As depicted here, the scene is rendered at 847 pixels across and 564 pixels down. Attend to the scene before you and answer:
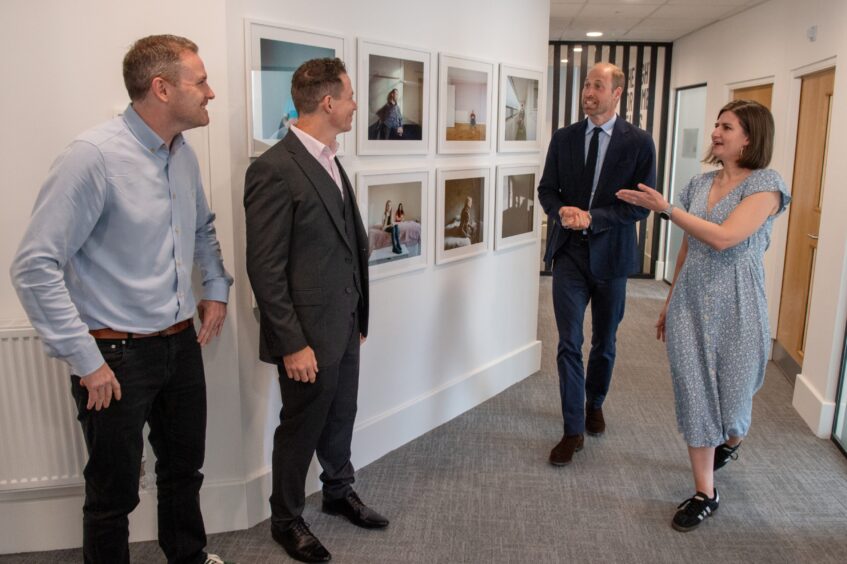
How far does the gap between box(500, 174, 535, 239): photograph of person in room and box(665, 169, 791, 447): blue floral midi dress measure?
1.42 meters

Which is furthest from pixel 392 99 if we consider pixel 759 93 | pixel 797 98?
pixel 759 93

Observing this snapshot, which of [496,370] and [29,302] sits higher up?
[29,302]

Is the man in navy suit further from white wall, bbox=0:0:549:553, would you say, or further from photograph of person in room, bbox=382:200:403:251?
photograph of person in room, bbox=382:200:403:251

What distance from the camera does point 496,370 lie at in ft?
13.2

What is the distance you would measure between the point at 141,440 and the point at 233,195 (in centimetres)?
86

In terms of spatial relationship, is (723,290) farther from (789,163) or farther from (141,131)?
(789,163)

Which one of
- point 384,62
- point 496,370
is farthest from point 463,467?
point 384,62

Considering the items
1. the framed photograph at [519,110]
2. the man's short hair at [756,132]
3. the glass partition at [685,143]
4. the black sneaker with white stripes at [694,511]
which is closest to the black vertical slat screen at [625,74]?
the glass partition at [685,143]

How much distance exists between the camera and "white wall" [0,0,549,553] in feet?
6.96

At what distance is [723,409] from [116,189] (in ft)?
7.26

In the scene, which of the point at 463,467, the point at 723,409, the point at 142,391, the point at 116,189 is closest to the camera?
the point at 116,189

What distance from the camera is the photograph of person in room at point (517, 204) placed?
396cm

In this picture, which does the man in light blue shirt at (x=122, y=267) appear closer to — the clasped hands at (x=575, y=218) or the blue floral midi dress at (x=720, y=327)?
the clasped hands at (x=575, y=218)

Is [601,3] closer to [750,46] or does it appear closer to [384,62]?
[750,46]
